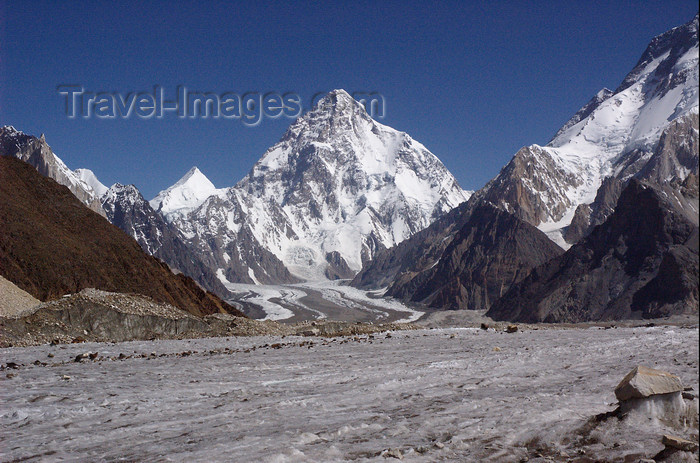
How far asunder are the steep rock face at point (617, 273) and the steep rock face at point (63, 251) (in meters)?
73.2

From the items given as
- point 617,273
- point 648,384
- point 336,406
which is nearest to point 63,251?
point 336,406

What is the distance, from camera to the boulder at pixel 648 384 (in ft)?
23.9

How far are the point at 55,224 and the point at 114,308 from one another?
34.1 meters

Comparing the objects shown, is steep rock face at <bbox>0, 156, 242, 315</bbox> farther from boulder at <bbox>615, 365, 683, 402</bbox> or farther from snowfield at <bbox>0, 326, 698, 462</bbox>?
boulder at <bbox>615, 365, 683, 402</bbox>

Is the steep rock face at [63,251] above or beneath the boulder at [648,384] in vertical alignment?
above

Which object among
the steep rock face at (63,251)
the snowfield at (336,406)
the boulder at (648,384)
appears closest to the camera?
the boulder at (648,384)

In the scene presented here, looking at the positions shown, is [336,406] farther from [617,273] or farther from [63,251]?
[617,273]

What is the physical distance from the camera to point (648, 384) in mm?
7559

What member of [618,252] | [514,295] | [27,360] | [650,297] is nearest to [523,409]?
[27,360]

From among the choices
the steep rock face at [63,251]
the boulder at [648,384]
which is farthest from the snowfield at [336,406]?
the steep rock face at [63,251]

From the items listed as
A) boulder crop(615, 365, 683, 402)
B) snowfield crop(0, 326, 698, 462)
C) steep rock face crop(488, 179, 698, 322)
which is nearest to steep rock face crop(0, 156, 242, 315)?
snowfield crop(0, 326, 698, 462)

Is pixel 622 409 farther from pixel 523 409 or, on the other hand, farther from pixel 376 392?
pixel 376 392

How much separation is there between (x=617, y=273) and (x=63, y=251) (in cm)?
10470

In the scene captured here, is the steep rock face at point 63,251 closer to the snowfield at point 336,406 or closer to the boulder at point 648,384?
the snowfield at point 336,406
